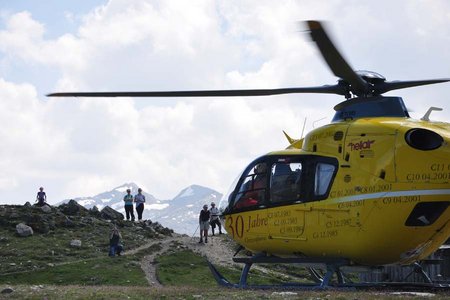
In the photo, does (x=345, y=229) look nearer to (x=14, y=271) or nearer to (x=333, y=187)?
(x=333, y=187)

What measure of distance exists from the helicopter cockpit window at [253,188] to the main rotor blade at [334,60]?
3.67m

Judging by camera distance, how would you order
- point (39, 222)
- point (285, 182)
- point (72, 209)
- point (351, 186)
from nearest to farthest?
point (351, 186)
point (285, 182)
point (39, 222)
point (72, 209)

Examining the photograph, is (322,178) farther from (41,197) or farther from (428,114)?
(41,197)

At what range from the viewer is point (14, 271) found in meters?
39.0

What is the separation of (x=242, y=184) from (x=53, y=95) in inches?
248

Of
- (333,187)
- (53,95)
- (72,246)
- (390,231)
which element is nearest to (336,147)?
(333,187)

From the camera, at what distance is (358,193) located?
2008 centimetres

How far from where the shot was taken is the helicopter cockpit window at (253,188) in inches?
902

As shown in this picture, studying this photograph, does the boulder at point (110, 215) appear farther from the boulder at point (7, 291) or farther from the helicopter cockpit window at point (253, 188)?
the boulder at point (7, 291)

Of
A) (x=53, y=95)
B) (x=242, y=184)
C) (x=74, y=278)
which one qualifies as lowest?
(x=74, y=278)

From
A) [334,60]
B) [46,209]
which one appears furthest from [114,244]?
[334,60]

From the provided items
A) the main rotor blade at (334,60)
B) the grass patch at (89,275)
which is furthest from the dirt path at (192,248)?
the main rotor blade at (334,60)

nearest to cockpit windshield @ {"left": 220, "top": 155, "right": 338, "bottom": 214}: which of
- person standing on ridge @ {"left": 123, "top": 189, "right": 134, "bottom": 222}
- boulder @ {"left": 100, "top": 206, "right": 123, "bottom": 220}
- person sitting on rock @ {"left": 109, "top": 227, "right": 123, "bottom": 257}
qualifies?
person sitting on rock @ {"left": 109, "top": 227, "right": 123, "bottom": 257}

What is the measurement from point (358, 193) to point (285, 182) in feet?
9.01
